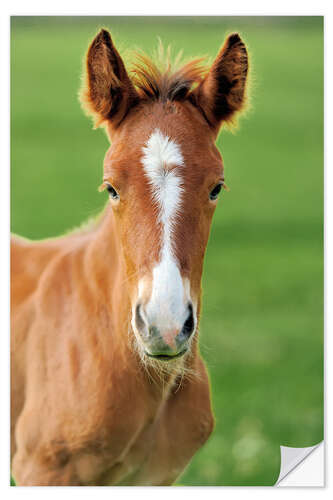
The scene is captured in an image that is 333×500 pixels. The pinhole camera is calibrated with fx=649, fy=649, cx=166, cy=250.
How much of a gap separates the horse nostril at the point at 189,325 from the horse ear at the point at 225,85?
606 millimetres

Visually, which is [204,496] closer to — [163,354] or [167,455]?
[167,455]

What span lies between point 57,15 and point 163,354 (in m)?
1.39

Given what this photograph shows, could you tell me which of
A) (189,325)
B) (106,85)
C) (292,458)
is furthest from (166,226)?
(292,458)

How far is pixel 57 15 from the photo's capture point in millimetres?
2336

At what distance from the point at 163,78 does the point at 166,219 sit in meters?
0.46

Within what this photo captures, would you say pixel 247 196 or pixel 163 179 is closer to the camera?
pixel 163 179

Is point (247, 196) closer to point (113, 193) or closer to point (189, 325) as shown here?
point (113, 193)

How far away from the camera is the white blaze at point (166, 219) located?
153cm

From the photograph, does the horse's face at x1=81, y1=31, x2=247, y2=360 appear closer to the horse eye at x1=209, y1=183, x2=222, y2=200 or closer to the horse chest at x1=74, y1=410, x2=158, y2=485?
the horse eye at x1=209, y1=183, x2=222, y2=200

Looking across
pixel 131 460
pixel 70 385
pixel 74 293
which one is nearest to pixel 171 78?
pixel 74 293

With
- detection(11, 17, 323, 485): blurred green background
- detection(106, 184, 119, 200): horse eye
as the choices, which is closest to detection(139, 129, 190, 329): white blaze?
detection(106, 184, 119, 200): horse eye

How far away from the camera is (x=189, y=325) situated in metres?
1.57

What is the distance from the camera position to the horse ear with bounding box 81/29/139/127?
1764mm
